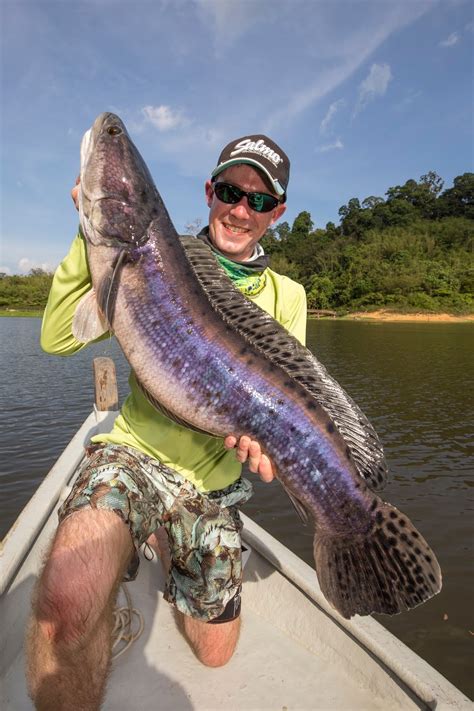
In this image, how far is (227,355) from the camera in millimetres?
2955

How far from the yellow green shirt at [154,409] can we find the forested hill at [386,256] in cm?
6163

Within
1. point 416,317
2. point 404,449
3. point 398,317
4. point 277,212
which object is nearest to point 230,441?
point 277,212

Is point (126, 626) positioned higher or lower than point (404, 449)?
higher

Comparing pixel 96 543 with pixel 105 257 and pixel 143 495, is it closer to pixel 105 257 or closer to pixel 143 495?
pixel 143 495

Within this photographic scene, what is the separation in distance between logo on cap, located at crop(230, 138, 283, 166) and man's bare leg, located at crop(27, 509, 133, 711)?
9.29 ft

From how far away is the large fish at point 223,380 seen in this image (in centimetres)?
284

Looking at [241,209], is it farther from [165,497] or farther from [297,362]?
[165,497]

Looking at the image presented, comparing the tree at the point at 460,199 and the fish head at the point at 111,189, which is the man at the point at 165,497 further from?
the tree at the point at 460,199

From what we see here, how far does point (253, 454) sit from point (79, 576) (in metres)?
1.23

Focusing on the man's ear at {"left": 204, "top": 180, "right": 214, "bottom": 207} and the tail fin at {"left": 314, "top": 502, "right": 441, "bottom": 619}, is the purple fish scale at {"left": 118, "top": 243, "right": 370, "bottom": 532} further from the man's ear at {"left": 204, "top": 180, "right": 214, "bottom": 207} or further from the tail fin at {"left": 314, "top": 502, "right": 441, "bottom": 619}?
the man's ear at {"left": 204, "top": 180, "right": 214, "bottom": 207}

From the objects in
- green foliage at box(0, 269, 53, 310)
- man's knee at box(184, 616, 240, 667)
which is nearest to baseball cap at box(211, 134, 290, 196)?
man's knee at box(184, 616, 240, 667)

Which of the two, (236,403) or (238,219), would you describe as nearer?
(236,403)

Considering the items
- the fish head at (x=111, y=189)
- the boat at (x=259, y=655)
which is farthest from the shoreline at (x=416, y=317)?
the fish head at (x=111, y=189)

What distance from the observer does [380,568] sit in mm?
2785
